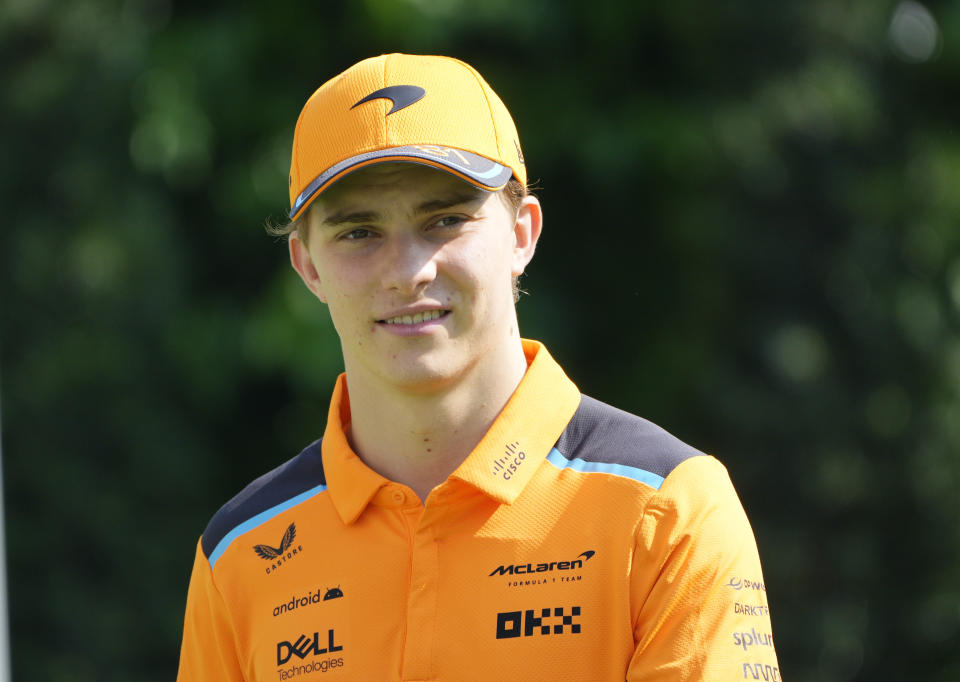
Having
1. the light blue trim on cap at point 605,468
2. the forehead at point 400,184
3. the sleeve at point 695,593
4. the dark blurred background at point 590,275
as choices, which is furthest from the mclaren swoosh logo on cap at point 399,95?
the dark blurred background at point 590,275

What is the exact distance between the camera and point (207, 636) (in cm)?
222

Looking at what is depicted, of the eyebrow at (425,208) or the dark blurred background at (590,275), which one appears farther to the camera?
the dark blurred background at (590,275)

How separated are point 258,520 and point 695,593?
0.79 metres

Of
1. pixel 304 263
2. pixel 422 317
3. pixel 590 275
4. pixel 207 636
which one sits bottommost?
pixel 207 636

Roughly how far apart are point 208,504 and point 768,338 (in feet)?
8.41

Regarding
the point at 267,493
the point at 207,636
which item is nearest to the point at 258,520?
the point at 267,493

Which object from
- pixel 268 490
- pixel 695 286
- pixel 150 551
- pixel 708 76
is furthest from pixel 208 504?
pixel 268 490

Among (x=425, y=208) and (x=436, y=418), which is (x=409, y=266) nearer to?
(x=425, y=208)

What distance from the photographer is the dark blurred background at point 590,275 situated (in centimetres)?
523

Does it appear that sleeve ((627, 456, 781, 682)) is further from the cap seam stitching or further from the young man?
the cap seam stitching

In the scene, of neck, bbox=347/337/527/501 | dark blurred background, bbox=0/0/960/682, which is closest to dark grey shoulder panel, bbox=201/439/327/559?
neck, bbox=347/337/527/501

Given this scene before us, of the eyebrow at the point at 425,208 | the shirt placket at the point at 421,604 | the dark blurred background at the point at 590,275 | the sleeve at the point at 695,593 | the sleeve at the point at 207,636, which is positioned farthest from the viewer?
the dark blurred background at the point at 590,275

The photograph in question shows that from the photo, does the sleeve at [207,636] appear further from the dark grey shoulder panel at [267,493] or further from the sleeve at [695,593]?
the sleeve at [695,593]

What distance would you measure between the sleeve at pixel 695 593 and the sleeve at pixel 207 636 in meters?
0.72
